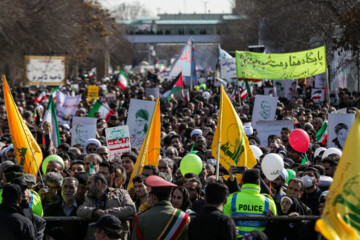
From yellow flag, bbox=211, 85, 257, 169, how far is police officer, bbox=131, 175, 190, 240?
9.44 ft

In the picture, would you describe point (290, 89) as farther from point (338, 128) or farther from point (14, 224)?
point (14, 224)

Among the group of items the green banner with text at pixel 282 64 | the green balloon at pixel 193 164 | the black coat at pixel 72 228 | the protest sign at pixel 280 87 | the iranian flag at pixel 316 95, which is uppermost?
the green banner with text at pixel 282 64

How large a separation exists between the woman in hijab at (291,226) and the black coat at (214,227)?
43.7 inches

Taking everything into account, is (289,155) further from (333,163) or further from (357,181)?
(357,181)

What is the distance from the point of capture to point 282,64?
1956 cm

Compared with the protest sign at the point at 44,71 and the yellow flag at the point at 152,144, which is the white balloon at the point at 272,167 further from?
the protest sign at the point at 44,71

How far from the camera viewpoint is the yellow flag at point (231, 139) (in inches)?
368

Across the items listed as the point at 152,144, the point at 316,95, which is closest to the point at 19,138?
the point at 152,144

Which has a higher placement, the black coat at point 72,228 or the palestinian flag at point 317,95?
the palestinian flag at point 317,95

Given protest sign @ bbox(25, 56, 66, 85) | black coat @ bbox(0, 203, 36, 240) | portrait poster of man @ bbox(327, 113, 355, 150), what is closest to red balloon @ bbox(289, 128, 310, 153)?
portrait poster of man @ bbox(327, 113, 355, 150)

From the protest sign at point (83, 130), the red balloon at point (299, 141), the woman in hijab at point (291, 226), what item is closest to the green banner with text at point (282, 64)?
the protest sign at point (83, 130)

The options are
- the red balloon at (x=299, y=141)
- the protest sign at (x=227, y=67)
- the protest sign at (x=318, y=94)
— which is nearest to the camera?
the red balloon at (x=299, y=141)

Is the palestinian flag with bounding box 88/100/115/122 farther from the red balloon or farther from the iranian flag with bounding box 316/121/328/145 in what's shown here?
Result: the red balloon

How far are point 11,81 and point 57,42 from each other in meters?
10.1
